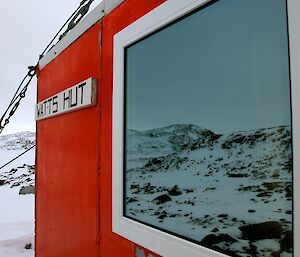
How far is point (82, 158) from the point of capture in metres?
2.71

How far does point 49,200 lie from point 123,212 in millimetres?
1679

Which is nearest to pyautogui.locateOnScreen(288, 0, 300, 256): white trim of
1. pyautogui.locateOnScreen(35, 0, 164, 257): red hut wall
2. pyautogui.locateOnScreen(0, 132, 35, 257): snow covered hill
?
pyautogui.locateOnScreen(35, 0, 164, 257): red hut wall

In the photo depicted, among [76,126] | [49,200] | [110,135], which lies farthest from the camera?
[49,200]

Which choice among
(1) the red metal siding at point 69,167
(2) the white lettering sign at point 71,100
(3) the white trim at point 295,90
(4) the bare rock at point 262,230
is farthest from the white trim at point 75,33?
(4) the bare rock at point 262,230

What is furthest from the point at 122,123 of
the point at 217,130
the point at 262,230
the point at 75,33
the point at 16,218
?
the point at 16,218

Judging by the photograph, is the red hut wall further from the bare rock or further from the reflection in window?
the bare rock

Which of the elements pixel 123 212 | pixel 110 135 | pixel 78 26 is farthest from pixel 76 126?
pixel 123 212

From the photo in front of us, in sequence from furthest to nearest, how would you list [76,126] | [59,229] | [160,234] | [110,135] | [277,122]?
[59,229] → [76,126] → [110,135] → [160,234] → [277,122]

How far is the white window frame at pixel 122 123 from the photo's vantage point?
1148 millimetres

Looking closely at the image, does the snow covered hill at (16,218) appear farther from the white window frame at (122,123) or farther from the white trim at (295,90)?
the white trim at (295,90)

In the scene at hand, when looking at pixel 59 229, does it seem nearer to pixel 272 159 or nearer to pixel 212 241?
pixel 212 241

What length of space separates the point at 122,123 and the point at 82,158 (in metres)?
0.77

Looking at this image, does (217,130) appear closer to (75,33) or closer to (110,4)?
(110,4)

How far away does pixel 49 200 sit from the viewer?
348 centimetres
